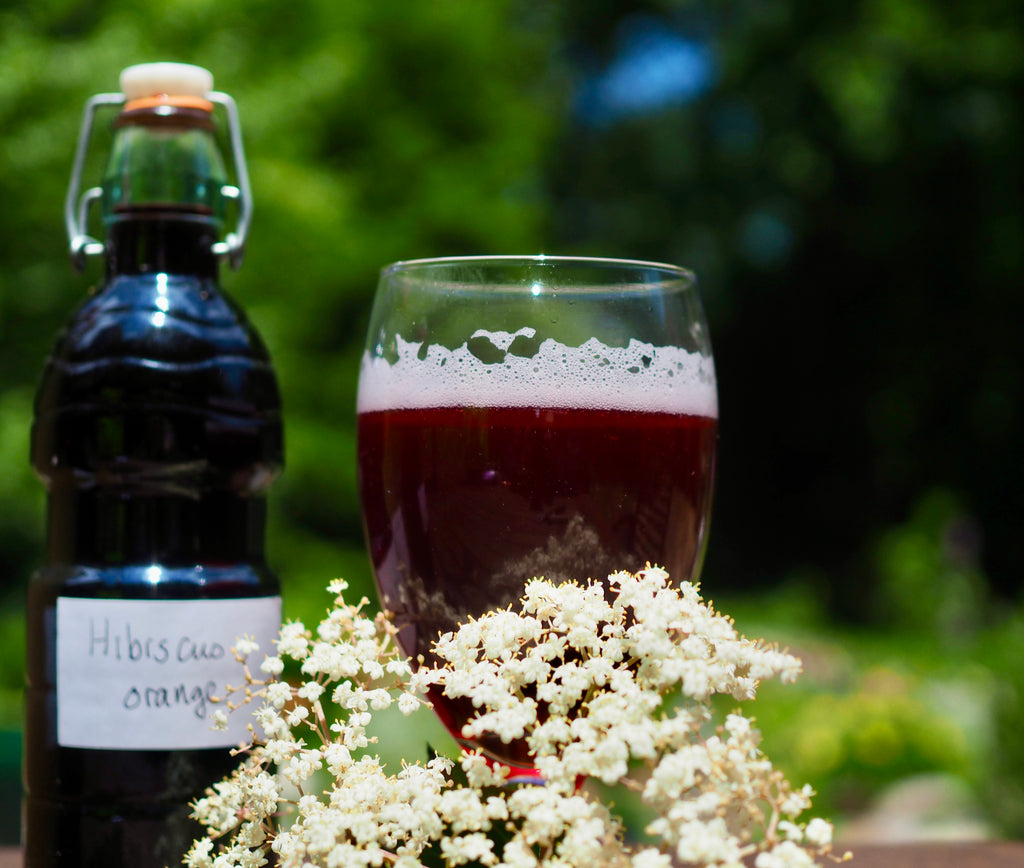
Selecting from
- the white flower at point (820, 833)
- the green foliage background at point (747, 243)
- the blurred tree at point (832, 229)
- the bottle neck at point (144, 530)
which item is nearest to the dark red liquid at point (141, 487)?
the bottle neck at point (144, 530)

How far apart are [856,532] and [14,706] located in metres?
12.0

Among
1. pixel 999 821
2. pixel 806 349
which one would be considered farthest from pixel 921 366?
pixel 999 821

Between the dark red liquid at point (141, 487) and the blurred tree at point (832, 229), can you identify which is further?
the blurred tree at point (832, 229)

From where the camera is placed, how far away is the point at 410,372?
1.30 metres

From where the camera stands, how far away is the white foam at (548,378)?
4.01 feet

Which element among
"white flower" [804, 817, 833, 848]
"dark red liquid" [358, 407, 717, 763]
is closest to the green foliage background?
"dark red liquid" [358, 407, 717, 763]

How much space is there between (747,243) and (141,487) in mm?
12648

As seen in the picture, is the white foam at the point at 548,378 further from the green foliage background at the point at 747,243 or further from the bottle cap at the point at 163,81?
the green foliage background at the point at 747,243

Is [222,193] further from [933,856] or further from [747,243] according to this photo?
[747,243]

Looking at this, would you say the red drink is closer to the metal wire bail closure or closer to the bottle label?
the bottle label

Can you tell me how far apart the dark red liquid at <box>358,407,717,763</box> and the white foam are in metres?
0.01

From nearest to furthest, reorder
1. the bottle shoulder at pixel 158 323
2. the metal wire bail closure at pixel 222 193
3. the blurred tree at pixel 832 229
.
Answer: the bottle shoulder at pixel 158 323, the metal wire bail closure at pixel 222 193, the blurred tree at pixel 832 229

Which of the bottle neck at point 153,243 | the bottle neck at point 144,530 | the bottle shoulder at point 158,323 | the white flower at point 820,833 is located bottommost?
the white flower at point 820,833

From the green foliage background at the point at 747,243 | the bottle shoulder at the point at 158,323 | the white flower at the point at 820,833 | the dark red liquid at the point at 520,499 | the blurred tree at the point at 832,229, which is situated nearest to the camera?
the white flower at the point at 820,833
